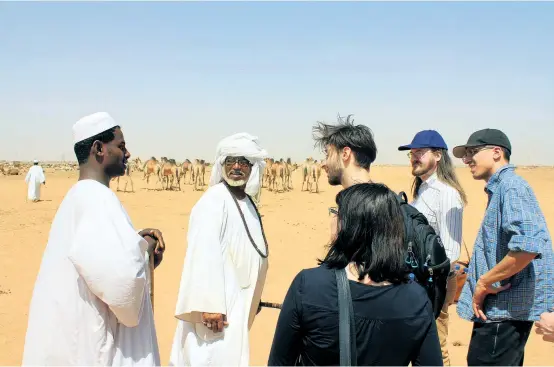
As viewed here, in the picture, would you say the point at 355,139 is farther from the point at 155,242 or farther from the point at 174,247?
the point at 174,247

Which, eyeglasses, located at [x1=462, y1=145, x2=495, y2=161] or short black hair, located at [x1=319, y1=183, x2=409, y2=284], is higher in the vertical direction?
eyeglasses, located at [x1=462, y1=145, x2=495, y2=161]

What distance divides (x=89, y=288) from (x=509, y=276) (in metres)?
2.31

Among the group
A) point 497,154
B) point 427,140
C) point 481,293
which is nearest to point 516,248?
point 481,293

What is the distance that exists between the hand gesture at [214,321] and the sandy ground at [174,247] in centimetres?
234

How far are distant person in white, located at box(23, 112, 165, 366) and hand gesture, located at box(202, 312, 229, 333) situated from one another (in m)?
0.94

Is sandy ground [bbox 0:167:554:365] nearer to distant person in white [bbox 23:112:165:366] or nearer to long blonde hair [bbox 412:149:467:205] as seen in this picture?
long blonde hair [bbox 412:149:467:205]

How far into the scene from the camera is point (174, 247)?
1277cm

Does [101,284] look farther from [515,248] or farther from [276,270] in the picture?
[276,270]

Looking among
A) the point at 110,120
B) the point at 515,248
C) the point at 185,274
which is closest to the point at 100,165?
the point at 110,120

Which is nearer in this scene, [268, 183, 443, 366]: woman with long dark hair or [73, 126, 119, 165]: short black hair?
[268, 183, 443, 366]: woman with long dark hair

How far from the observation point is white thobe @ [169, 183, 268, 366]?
3.61 metres

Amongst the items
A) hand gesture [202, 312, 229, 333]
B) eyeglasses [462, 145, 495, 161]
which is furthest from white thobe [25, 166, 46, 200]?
eyeglasses [462, 145, 495, 161]

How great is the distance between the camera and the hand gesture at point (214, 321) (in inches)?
141

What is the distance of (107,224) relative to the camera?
2504 mm
